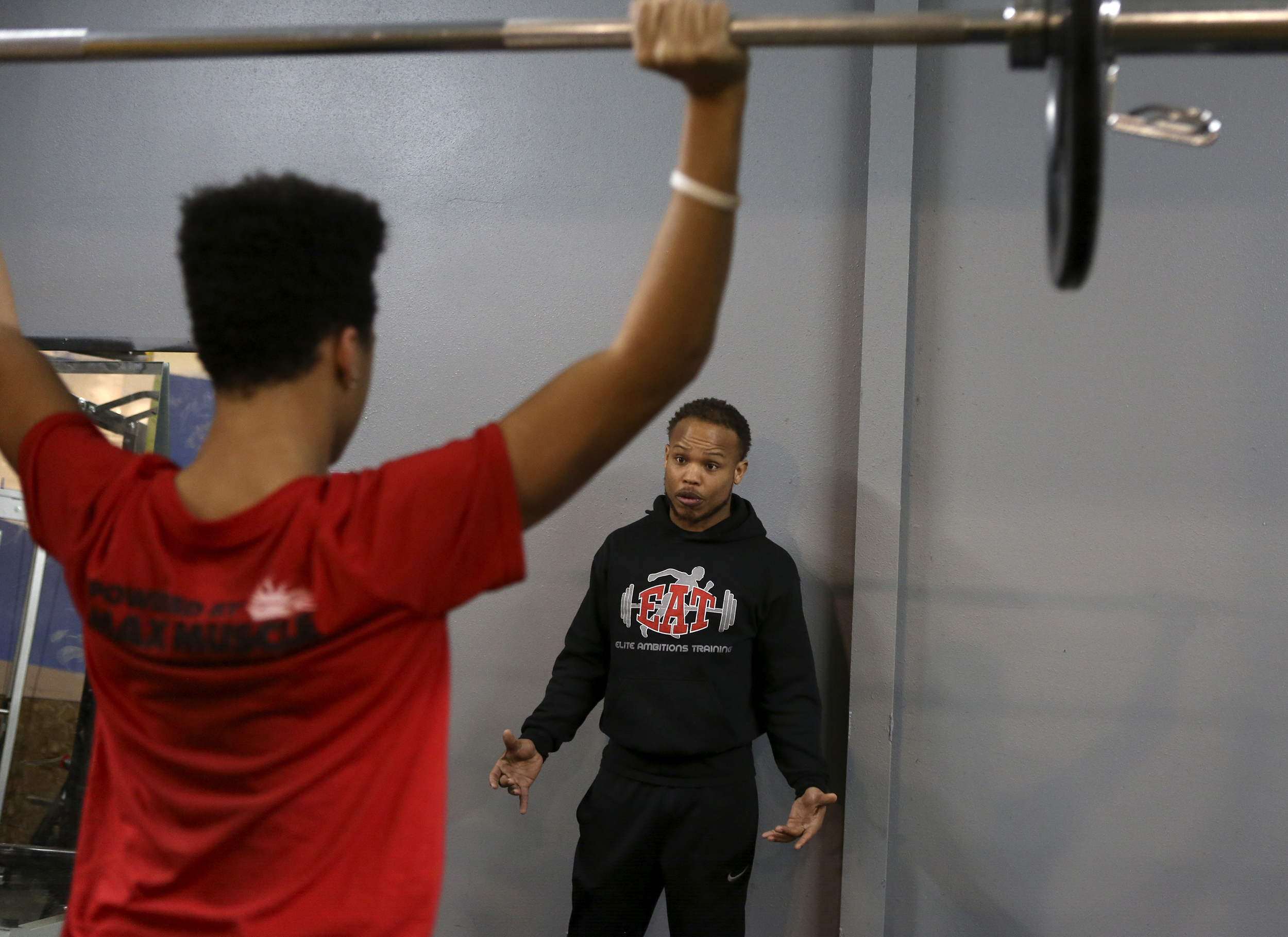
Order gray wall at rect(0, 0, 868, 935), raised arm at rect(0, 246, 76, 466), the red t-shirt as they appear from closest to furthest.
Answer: the red t-shirt → raised arm at rect(0, 246, 76, 466) → gray wall at rect(0, 0, 868, 935)

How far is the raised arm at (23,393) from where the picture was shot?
0.82 meters

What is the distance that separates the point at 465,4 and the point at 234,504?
7.35 ft

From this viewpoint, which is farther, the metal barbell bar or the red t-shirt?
the metal barbell bar

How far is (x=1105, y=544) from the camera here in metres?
2.22

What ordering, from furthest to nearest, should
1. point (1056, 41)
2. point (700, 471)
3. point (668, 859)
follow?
point (700, 471) < point (668, 859) < point (1056, 41)

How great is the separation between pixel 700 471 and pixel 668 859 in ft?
2.63

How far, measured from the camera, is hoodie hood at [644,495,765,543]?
2.14 metres

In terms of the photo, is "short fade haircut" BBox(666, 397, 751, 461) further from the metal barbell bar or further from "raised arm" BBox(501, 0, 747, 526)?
"raised arm" BBox(501, 0, 747, 526)

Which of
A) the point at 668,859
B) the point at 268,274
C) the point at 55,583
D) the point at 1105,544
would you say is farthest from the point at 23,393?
the point at 1105,544

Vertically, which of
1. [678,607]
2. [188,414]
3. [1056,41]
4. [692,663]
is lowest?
[692,663]

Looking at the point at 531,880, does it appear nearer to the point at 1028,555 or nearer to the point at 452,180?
the point at 1028,555

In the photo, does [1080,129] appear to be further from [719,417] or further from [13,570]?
[13,570]

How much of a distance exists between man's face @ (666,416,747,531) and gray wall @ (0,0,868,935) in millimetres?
224

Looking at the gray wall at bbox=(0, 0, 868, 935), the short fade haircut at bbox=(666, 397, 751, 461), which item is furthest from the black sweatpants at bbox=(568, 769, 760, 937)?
the short fade haircut at bbox=(666, 397, 751, 461)
